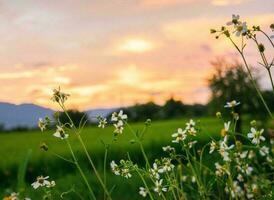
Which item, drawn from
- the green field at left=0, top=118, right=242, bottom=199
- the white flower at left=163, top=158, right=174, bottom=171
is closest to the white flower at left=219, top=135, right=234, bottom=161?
the white flower at left=163, top=158, right=174, bottom=171

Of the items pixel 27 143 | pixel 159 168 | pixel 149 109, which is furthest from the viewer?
pixel 149 109

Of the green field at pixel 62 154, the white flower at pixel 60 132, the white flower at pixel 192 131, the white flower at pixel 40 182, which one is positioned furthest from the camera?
the green field at pixel 62 154

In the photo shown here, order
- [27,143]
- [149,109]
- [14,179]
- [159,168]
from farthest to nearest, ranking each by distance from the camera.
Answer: [149,109]
[27,143]
[14,179]
[159,168]

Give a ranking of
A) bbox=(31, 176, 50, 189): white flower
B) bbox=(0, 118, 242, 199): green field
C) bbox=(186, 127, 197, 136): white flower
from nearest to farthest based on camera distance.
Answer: bbox=(31, 176, 50, 189): white flower, bbox=(186, 127, 197, 136): white flower, bbox=(0, 118, 242, 199): green field

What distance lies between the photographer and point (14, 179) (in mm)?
15352

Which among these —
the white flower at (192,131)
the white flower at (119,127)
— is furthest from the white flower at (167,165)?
the white flower at (119,127)

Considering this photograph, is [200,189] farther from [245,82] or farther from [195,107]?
[195,107]

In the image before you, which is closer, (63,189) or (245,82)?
(63,189)

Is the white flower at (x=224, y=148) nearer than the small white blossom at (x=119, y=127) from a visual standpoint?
Yes

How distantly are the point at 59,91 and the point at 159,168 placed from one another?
92cm

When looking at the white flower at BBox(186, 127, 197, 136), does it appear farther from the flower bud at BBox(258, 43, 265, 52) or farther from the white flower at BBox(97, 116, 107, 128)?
the flower bud at BBox(258, 43, 265, 52)

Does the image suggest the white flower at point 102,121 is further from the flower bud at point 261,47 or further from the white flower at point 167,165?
the flower bud at point 261,47

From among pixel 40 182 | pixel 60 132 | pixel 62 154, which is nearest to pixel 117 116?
pixel 60 132

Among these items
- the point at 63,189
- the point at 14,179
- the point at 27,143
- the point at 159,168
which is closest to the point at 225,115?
the point at 27,143
